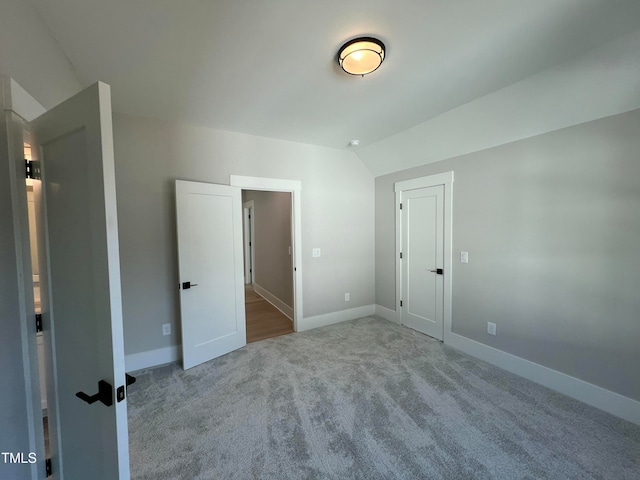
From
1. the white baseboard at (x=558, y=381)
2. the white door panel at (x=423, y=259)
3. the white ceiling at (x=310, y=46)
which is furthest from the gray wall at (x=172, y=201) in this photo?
the white baseboard at (x=558, y=381)

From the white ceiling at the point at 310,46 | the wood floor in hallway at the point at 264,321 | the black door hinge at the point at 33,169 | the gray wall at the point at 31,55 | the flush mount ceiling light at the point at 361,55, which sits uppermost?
the white ceiling at the point at 310,46

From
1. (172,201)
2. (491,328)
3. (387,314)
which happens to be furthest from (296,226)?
(491,328)

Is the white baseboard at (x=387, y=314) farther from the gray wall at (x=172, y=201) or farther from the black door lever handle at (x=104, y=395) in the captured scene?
the black door lever handle at (x=104, y=395)

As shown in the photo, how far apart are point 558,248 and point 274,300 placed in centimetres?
421

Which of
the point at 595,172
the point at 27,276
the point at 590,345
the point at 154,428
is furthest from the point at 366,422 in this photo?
the point at 595,172

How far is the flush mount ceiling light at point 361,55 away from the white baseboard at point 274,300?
3.47 m

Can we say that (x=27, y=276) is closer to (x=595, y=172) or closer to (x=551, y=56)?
(x=551, y=56)

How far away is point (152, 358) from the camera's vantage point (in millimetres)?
2736

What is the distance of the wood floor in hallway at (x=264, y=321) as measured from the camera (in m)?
3.58

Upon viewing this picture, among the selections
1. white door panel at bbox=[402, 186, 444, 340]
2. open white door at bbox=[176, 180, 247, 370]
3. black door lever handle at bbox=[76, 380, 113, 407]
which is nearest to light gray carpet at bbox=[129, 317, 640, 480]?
open white door at bbox=[176, 180, 247, 370]

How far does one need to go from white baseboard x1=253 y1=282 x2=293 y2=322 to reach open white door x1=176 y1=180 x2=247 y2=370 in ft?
3.85

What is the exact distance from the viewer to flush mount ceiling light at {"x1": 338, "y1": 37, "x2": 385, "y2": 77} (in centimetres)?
156

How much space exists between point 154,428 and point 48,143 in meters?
1.98

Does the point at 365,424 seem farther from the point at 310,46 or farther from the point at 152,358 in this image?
the point at 310,46
